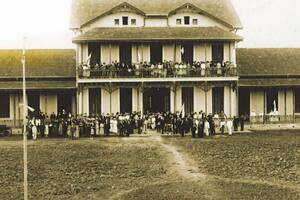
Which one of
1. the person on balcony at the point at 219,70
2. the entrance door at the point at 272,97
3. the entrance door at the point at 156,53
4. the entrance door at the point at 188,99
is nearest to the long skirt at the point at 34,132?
the entrance door at the point at 156,53

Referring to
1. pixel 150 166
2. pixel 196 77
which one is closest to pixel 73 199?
pixel 150 166

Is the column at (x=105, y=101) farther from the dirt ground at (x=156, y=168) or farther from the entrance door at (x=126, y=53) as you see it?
the dirt ground at (x=156, y=168)

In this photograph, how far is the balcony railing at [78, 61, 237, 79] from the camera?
3934 cm

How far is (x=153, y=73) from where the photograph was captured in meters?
39.5

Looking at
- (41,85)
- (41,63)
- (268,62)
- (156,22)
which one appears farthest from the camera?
(268,62)

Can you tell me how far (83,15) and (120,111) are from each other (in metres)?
7.57

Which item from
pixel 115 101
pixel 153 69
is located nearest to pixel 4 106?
pixel 115 101

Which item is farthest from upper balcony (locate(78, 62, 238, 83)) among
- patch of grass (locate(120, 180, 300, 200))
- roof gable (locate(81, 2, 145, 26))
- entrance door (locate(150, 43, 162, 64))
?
patch of grass (locate(120, 180, 300, 200))

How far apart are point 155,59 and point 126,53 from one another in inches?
77.6

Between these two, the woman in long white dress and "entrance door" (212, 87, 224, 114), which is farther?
"entrance door" (212, 87, 224, 114)

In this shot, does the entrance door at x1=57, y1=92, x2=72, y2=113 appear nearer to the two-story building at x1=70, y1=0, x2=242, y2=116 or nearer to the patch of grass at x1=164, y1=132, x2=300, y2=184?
the two-story building at x1=70, y1=0, x2=242, y2=116

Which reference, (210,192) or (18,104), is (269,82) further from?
(210,192)

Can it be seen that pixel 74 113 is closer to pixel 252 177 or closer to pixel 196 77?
pixel 196 77

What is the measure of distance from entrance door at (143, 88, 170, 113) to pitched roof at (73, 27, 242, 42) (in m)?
3.59
